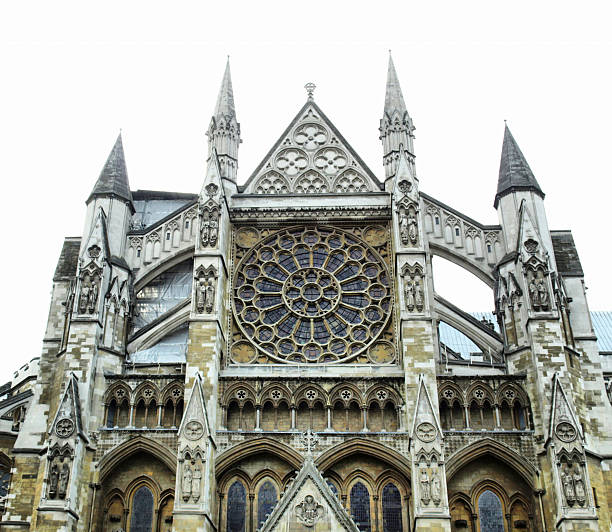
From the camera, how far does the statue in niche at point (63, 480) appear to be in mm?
20656

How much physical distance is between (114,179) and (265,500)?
36.7ft

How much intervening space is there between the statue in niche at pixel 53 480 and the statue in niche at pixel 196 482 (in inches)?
134

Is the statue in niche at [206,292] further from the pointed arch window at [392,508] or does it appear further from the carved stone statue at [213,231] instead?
the pointed arch window at [392,508]

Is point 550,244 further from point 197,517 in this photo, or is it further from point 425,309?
point 197,517

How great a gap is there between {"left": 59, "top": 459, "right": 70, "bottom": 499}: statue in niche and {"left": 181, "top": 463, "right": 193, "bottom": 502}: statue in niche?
2.93 meters

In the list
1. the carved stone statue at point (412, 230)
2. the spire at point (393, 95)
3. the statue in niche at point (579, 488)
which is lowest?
the statue in niche at point (579, 488)

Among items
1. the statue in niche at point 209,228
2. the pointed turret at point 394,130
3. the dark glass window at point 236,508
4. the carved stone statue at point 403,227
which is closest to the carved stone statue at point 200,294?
the statue in niche at point 209,228

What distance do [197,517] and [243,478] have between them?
242 cm

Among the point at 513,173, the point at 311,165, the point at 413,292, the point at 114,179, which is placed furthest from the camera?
the point at 311,165

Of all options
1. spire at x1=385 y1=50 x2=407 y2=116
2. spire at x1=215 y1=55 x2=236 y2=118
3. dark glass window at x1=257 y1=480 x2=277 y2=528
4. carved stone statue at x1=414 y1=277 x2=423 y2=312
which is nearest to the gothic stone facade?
dark glass window at x1=257 y1=480 x2=277 y2=528

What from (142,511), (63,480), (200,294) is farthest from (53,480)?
(200,294)

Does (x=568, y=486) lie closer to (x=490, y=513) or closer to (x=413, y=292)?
(x=490, y=513)

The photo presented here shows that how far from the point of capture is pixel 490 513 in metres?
21.7

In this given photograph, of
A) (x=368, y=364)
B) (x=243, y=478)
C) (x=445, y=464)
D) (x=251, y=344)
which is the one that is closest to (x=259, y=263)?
(x=251, y=344)
